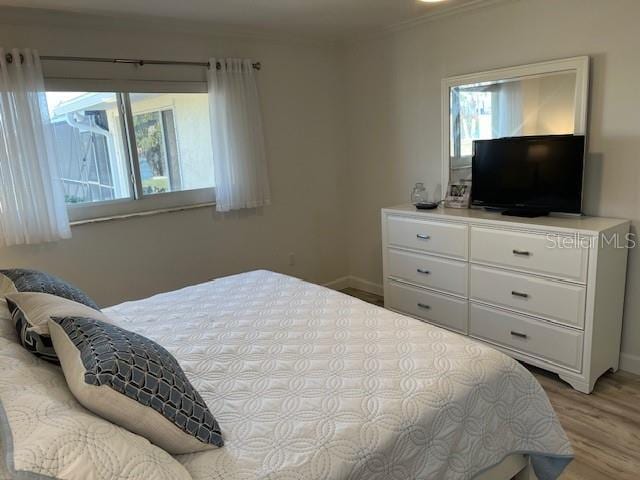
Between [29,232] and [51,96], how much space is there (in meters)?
0.92

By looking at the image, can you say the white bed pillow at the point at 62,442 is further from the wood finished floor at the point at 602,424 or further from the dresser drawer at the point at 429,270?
the dresser drawer at the point at 429,270

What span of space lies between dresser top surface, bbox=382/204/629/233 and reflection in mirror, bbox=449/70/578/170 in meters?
0.47

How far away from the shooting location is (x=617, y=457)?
2.19 meters

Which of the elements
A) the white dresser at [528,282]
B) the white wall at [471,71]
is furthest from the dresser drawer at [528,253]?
the white wall at [471,71]

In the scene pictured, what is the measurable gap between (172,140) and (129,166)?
1.34ft

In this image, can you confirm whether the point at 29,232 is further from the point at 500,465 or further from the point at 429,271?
the point at 500,465

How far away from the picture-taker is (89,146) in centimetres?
330

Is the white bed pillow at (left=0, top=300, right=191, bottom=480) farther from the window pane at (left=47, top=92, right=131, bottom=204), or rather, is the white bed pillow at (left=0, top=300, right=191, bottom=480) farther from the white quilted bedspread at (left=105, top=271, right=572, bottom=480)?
the window pane at (left=47, top=92, right=131, bottom=204)

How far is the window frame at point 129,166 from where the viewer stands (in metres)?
3.19

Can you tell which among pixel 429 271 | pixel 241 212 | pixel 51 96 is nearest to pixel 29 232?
pixel 51 96

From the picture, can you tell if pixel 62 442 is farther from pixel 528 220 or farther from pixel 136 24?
pixel 136 24

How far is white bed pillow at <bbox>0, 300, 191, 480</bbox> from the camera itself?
0.93 metres

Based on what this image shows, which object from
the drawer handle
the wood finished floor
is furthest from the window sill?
the wood finished floor

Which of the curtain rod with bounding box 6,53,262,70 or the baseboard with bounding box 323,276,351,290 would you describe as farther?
the baseboard with bounding box 323,276,351,290
